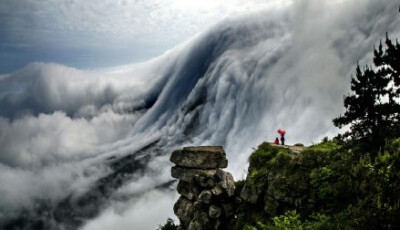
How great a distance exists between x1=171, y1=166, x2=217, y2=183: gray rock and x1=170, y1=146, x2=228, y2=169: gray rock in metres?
0.55

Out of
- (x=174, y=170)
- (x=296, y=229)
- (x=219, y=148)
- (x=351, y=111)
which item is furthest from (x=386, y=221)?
(x=174, y=170)

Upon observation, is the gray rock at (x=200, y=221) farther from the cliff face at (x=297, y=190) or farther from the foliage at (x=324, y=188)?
the foliage at (x=324, y=188)

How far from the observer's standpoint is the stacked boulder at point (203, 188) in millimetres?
33812

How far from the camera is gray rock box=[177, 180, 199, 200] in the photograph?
119 feet

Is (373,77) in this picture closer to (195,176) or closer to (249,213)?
(249,213)

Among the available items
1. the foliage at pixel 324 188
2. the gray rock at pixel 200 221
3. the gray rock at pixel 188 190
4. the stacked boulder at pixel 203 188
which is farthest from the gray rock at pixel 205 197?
the foliage at pixel 324 188

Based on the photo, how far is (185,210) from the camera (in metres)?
36.4

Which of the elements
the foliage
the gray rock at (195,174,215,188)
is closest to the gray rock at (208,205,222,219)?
the foliage

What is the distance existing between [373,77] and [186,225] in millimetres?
25278

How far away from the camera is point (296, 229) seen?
60.6ft

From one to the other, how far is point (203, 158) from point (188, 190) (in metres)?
4.28

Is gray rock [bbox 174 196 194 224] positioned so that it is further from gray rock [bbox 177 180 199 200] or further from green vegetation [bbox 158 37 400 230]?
green vegetation [bbox 158 37 400 230]

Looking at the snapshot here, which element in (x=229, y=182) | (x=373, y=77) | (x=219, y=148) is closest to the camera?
(x=373, y=77)

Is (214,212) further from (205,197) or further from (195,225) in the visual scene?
(195,225)
